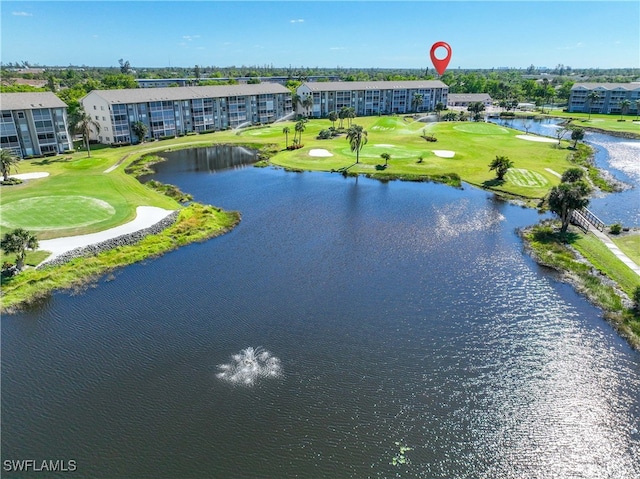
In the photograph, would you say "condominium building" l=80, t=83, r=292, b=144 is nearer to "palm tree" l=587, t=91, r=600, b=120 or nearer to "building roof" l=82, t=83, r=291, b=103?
"building roof" l=82, t=83, r=291, b=103

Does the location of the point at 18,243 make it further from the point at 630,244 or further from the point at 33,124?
the point at 630,244

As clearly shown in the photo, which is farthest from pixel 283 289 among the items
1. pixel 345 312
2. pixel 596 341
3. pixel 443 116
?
pixel 443 116

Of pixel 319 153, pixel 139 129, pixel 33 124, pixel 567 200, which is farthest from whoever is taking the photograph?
pixel 139 129

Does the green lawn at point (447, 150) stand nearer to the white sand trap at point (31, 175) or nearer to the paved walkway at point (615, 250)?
the paved walkway at point (615, 250)

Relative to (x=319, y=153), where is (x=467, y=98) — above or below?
above

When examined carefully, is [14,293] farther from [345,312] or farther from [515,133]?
[515,133]

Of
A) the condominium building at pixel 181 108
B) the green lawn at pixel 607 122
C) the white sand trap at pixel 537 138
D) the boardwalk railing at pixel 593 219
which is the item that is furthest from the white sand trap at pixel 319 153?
the green lawn at pixel 607 122

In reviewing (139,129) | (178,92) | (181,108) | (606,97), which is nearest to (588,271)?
(139,129)

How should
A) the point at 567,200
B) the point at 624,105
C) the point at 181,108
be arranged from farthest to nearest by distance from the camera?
the point at 624,105, the point at 181,108, the point at 567,200
